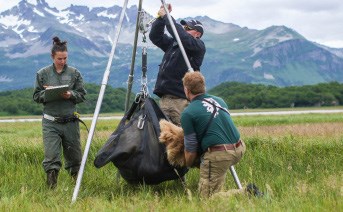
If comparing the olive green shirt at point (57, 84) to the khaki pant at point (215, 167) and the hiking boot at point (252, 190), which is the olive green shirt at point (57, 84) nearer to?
the khaki pant at point (215, 167)

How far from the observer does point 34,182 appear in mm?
7844

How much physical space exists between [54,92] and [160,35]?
1697 millimetres

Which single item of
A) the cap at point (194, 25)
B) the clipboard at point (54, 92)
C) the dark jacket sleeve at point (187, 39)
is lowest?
the clipboard at point (54, 92)

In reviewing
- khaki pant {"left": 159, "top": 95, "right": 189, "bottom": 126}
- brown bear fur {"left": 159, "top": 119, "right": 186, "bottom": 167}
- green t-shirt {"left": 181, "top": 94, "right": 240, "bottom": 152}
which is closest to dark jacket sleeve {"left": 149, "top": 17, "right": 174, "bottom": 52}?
khaki pant {"left": 159, "top": 95, "right": 189, "bottom": 126}

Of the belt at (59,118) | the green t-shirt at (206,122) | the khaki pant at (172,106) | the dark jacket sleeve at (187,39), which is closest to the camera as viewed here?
the green t-shirt at (206,122)

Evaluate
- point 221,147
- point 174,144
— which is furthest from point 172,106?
point 221,147

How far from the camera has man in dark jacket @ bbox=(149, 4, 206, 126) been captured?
746 cm

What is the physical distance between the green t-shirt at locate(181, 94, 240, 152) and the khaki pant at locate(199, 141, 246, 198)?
127mm

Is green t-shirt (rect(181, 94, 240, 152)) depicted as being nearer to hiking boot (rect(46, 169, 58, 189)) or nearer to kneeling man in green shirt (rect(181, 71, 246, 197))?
kneeling man in green shirt (rect(181, 71, 246, 197))

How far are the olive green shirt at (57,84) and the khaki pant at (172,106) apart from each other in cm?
132

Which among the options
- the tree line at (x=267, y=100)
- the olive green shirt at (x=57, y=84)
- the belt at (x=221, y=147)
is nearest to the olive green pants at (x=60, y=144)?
the olive green shirt at (x=57, y=84)

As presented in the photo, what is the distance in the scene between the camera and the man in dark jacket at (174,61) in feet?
24.5

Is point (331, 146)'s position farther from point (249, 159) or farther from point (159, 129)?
point (159, 129)

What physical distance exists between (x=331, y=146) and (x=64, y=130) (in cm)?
545
